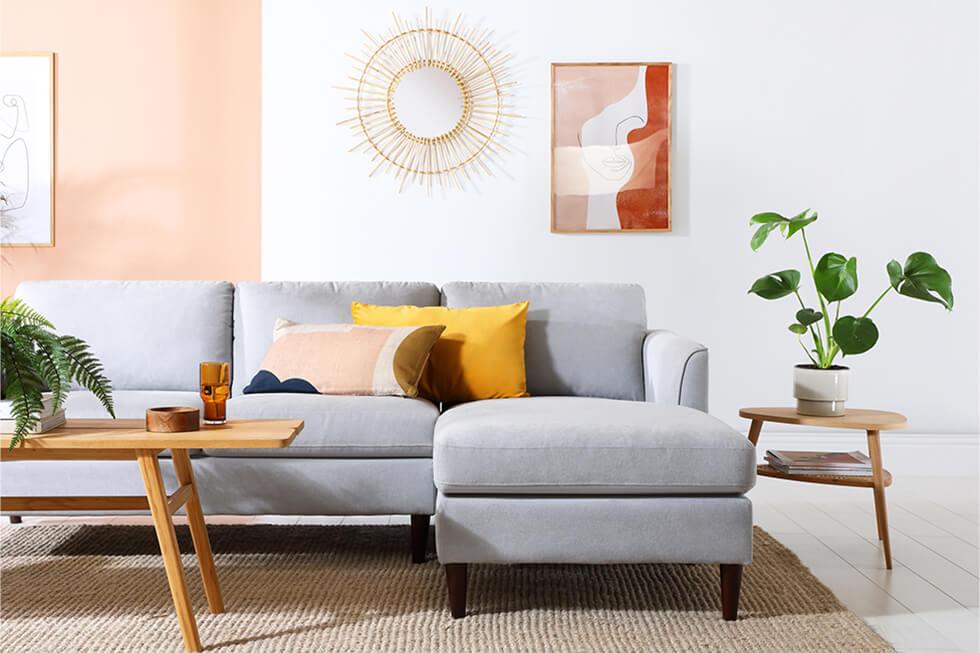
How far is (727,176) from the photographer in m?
3.94

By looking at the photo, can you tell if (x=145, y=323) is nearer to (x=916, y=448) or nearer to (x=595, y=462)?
(x=595, y=462)

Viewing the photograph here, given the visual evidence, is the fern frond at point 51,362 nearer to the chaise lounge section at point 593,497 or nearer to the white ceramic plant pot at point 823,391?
the chaise lounge section at point 593,497

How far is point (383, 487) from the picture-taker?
2414 mm

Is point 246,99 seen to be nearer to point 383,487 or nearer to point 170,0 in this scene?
point 170,0

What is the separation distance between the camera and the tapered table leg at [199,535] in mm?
2066

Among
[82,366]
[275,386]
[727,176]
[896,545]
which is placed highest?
[727,176]

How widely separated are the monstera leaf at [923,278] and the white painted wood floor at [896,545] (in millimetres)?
738

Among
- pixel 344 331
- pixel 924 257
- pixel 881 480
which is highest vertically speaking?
pixel 924 257

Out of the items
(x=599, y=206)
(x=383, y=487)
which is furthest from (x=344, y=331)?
(x=599, y=206)

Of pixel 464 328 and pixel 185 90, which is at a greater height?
pixel 185 90

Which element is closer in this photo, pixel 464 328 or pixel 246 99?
pixel 464 328

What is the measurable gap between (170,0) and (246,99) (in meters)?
0.54

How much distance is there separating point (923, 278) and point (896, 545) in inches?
32.1

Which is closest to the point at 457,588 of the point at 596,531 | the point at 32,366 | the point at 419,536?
the point at 596,531
